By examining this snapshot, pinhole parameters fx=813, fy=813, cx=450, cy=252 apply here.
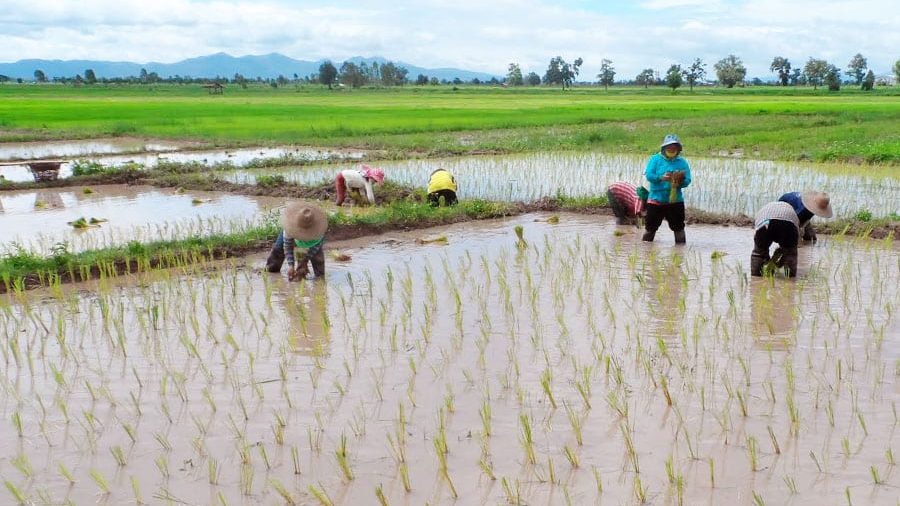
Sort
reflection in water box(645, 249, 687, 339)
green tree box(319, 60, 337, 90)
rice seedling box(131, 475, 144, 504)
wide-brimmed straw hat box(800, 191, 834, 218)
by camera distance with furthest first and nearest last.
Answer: green tree box(319, 60, 337, 90) < wide-brimmed straw hat box(800, 191, 834, 218) < reflection in water box(645, 249, 687, 339) < rice seedling box(131, 475, 144, 504)

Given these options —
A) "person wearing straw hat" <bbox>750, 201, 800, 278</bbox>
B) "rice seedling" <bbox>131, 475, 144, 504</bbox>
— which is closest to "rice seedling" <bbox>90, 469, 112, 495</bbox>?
"rice seedling" <bbox>131, 475, 144, 504</bbox>

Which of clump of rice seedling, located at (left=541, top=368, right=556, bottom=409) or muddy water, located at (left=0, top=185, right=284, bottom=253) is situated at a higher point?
muddy water, located at (left=0, top=185, right=284, bottom=253)

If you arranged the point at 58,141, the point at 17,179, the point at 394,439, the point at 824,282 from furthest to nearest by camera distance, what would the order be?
the point at 58,141
the point at 17,179
the point at 824,282
the point at 394,439

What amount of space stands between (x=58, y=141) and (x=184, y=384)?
17.7 meters

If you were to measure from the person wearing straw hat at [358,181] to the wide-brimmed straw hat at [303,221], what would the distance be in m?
3.49

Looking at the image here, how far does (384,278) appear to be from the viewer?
659 centimetres

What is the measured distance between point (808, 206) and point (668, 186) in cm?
140

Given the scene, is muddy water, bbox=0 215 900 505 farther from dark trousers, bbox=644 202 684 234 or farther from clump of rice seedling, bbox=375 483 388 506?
dark trousers, bbox=644 202 684 234

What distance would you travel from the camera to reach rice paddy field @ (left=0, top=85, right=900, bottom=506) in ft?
10.6

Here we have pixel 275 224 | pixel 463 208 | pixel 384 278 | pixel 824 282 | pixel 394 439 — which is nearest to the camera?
pixel 394 439

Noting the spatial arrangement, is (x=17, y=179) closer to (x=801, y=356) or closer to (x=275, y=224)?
(x=275, y=224)

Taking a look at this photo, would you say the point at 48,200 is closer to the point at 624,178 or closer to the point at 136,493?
the point at 624,178

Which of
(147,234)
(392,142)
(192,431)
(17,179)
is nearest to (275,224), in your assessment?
(147,234)

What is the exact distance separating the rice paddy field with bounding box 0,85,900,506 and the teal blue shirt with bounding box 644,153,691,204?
517 mm
